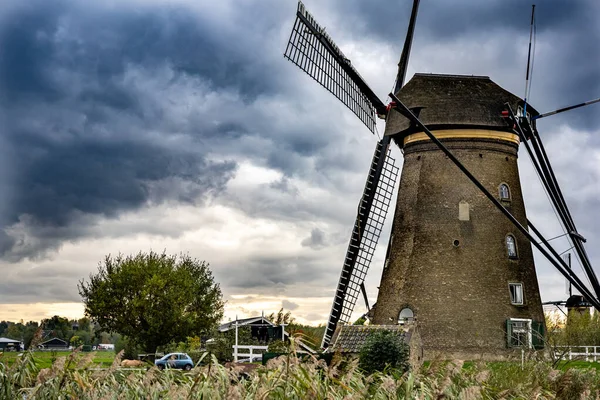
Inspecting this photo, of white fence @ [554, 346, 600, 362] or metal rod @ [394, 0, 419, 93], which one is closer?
white fence @ [554, 346, 600, 362]

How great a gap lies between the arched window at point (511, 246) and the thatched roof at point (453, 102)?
127 inches

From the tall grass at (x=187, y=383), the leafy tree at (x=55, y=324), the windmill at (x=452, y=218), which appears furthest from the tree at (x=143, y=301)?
the tall grass at (x=187, y=383)

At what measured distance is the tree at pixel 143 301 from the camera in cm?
3634

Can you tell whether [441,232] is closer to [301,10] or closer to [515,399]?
[301,10]

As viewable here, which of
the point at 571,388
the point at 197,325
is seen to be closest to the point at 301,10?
the point at 571,388

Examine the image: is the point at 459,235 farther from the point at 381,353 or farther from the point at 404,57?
the point at 381,353

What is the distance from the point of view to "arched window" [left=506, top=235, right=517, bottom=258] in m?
24.1

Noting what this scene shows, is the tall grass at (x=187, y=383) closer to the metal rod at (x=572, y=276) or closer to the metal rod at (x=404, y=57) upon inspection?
the metal rod at (x=572, y=276)

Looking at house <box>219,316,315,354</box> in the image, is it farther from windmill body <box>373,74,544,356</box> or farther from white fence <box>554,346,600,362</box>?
white fence <box>554,346,600,362</box>

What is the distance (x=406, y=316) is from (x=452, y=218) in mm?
3132

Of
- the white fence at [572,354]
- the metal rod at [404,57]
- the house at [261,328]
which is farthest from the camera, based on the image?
the house at [261,328]

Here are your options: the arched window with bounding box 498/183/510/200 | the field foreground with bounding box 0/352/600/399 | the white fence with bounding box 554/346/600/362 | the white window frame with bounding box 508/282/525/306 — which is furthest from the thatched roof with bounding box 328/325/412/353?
the field foreground with bounding box 0/352/600/399

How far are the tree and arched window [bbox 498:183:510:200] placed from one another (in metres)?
17.3

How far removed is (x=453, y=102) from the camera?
23.9 metres
